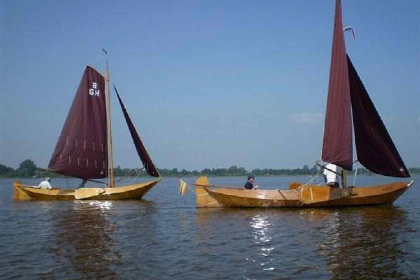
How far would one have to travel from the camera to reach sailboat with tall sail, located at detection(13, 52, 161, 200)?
3494 cm

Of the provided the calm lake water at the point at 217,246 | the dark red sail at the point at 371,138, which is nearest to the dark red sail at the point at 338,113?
the dark red sail at the point at 371,138

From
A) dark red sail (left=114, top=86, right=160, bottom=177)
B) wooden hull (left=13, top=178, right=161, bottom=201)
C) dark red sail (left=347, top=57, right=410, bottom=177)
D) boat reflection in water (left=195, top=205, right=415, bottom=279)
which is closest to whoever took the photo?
boat reflection in water (left=195, top=205, right=415, bottom=279)

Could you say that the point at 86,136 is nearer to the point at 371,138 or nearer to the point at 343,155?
the point at 343,155

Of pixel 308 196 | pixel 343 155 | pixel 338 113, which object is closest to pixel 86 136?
pixel 308 196

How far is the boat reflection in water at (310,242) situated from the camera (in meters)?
10.7

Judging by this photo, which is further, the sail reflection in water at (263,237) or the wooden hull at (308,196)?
the wooden hull at (308,196)

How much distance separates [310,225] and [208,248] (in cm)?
624

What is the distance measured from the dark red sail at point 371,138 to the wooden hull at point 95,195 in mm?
16229

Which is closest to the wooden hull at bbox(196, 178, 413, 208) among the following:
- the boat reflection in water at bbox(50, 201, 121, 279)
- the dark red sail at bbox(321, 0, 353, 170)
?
the dark red sail at bbox(321, 0, 353, 170)

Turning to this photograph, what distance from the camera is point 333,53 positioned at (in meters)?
25.5

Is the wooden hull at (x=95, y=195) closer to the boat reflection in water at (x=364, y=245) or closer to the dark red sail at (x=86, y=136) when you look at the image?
the dark red sail at (x=86, y=136)

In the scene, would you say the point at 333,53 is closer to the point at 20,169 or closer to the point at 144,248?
the point at 144,248

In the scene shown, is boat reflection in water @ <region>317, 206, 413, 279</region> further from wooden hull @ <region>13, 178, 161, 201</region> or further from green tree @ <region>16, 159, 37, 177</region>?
green tree @ <region>16, 159, 37, 177</region>

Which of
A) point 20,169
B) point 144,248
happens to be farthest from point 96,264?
point 20,169
